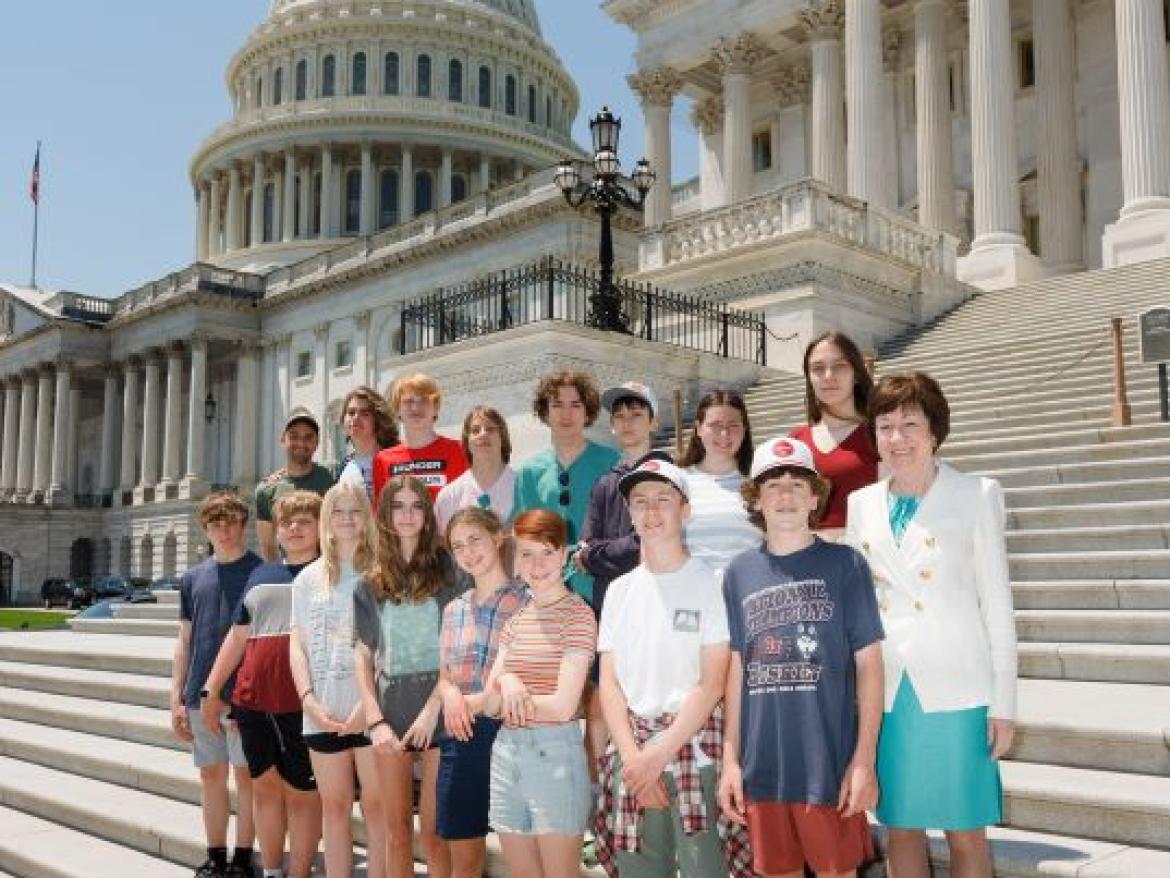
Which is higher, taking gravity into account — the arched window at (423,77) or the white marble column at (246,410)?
the arched window at (423,77)

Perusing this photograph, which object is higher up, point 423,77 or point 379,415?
point 423,77

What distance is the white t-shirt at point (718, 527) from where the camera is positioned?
4.89m

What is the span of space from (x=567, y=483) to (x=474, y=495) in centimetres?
71

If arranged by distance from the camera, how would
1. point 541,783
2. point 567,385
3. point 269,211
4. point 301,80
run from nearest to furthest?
point 541,783, point 567,385, point 269,211, point 301,80

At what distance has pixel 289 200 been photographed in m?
77.6

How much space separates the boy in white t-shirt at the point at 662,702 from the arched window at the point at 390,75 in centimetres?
8138

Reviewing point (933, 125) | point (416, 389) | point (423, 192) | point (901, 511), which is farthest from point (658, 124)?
point (423, 192)

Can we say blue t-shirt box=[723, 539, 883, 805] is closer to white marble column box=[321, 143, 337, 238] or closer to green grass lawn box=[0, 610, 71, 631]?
green grass lawn box=[0, 610, 71, 631]

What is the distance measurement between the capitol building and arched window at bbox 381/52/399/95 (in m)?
0.22

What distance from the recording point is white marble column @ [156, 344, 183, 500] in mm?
65000

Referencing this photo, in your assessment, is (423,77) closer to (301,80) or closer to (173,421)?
(301,80)

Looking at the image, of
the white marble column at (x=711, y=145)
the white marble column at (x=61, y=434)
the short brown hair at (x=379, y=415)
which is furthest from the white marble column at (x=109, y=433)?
the short brown hair at (x=379, y=415)

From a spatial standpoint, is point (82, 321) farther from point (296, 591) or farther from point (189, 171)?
point (296, 591)

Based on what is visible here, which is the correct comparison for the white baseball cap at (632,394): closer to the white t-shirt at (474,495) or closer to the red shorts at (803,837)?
the white t-shirt at (474,495)
